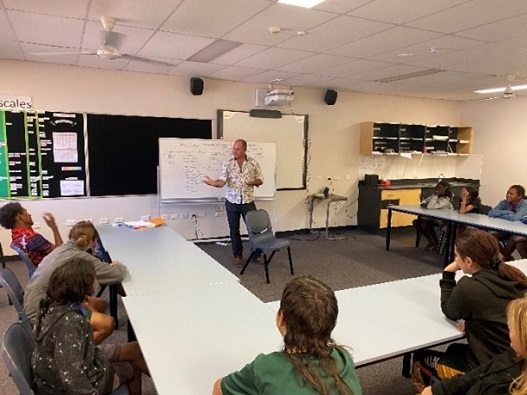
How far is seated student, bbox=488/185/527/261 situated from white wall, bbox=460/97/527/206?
276cm

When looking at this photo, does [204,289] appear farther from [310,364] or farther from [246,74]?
[246,74]

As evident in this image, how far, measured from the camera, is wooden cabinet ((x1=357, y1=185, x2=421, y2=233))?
22.7ft

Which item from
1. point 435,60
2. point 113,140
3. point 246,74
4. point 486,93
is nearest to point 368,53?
point 435,60

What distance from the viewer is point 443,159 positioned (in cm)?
826

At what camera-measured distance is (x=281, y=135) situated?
6.48m

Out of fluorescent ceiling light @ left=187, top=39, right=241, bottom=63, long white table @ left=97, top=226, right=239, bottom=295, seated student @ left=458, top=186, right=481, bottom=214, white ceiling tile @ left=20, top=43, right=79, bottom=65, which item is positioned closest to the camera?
long white table @ left=97, top=226, right=239, bottom=295

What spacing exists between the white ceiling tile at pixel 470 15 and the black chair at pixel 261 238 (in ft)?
8.53

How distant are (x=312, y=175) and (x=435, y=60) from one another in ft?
9.56

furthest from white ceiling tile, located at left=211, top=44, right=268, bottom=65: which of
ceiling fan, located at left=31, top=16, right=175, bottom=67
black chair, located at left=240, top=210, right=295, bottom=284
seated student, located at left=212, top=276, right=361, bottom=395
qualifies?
seated student, located at left=212, top=276, right=361, bottom=395

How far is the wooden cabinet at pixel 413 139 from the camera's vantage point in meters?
7.14

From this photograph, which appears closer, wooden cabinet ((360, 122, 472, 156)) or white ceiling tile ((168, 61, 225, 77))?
white ceiling tile ((168, 61, 225, 77))

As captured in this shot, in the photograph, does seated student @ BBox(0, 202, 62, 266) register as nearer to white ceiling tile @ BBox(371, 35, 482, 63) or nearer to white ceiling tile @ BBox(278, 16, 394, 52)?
white ceiling tile @ BBox(278, 16, 394, 52)

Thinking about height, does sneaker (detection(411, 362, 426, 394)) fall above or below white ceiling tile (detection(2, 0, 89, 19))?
below

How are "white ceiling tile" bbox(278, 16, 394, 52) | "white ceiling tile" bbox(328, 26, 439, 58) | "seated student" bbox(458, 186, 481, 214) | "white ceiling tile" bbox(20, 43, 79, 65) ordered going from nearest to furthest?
1. "white ceiling tile" bbox(278, 16, 394, 52)
2. "white ceiling tile" bbox(328, 26, 439, 58)
3. "white ceiling tile" bbox(20, 43, 79, 65)
4. "seated student" bbox(458, 186, 481, 214)
